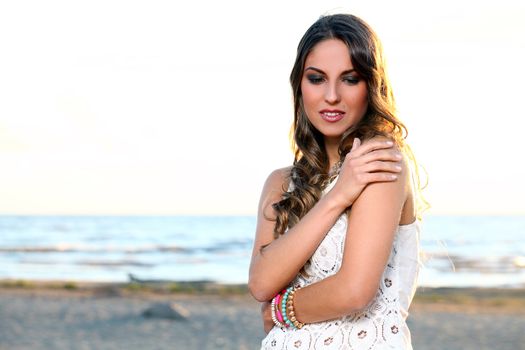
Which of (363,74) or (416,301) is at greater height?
(363,74)

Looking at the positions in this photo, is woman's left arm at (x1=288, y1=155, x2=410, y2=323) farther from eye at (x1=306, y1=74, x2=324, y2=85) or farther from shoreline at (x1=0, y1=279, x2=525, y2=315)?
shoreline at (x1=0, y1=279, x2=525, y2=315)

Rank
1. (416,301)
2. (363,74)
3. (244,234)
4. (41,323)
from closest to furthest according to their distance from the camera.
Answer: (363,74) → (41,323) → (416,301) → (244,234)

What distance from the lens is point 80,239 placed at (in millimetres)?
33125

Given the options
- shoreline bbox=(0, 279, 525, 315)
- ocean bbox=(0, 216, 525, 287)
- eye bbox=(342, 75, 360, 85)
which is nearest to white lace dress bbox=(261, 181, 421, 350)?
eye bbox=(342, 75, 360, 85)

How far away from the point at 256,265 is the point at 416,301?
1058cm

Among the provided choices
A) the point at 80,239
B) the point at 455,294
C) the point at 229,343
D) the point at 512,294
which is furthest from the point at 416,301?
the point at 80,239

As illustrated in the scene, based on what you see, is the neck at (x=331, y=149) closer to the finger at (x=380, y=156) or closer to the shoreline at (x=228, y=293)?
the finger at (x=380, y=156)

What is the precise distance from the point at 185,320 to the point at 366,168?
867cm

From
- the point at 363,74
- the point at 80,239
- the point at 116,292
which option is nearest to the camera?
the point at 363,74

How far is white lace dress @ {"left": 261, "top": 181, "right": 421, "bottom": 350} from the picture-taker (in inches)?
97.5

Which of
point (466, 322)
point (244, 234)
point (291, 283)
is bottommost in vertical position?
point (244, 234)

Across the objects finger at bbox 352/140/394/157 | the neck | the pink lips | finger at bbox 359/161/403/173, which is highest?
the pink lips

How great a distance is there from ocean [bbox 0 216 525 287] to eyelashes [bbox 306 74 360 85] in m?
6.01

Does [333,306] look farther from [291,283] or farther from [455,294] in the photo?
[455,294]
